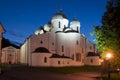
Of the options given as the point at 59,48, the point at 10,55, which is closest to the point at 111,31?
the point at 59,48

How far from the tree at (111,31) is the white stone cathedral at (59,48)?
147ft

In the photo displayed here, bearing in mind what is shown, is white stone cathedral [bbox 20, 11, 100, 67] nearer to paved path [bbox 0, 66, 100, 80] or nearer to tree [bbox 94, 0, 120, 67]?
paved path [bbox 0, 66, 100, 80]

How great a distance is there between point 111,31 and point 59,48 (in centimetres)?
5418

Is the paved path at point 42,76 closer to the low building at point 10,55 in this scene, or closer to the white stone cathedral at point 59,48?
the white stone cathedral at point 59,48

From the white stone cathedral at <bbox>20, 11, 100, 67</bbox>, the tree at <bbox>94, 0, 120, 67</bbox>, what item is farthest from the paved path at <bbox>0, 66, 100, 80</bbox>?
the white stone cathedral at <bbox>20, 11, 100, 67</bbox>

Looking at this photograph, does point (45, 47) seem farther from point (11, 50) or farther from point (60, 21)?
point (11, 50)

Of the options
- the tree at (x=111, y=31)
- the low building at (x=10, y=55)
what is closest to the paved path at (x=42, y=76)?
the tree at (x=111, y=31)

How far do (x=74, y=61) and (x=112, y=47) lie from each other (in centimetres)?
5125

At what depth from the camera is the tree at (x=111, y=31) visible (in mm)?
27266

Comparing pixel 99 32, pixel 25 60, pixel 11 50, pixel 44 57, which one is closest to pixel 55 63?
pixel 44 57

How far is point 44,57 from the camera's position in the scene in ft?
242

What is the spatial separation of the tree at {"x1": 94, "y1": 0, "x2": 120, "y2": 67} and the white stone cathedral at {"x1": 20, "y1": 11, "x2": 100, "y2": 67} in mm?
44904

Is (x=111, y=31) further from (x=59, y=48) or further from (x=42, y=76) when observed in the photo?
(x=59, y=48)

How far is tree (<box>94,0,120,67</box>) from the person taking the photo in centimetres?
2727
